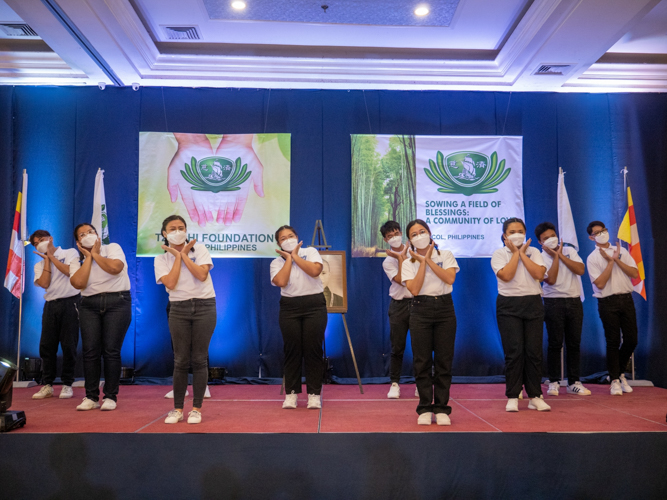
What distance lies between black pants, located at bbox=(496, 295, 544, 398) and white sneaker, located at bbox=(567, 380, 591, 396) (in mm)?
1079

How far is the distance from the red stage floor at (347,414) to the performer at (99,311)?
0.25m

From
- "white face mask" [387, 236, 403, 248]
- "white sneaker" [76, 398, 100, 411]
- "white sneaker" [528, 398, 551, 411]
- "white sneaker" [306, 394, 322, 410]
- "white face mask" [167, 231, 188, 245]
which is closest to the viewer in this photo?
"white face mask" [167, 231, 188, 245]

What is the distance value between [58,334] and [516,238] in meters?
4.10

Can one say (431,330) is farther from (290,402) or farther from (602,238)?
(602,238)

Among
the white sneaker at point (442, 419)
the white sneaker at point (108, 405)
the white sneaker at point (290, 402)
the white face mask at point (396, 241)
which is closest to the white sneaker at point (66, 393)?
the white sneaker at point (108, 405)

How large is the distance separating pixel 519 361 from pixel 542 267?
0.72 m

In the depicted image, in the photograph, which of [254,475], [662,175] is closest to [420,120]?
[662,175]

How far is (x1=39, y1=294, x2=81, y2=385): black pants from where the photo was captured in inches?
187

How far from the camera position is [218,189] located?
609cm

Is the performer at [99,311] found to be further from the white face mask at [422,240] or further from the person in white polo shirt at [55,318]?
the white face mask at [422,240]

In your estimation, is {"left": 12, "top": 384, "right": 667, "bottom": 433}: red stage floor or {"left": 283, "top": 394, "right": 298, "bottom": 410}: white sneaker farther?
{"left": 283, "top": 394, "right": 298, "bottom": 410}: white sneaker

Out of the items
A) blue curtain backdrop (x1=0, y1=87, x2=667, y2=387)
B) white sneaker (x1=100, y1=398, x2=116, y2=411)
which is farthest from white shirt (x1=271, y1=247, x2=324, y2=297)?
blue curtain backdrop (x1=0, y1=87, x2=667, y2=387)

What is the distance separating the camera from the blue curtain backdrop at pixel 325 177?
5926 millimetres

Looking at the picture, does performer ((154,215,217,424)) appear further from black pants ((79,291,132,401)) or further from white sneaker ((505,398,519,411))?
white sneaker ((505,398,519,411))
